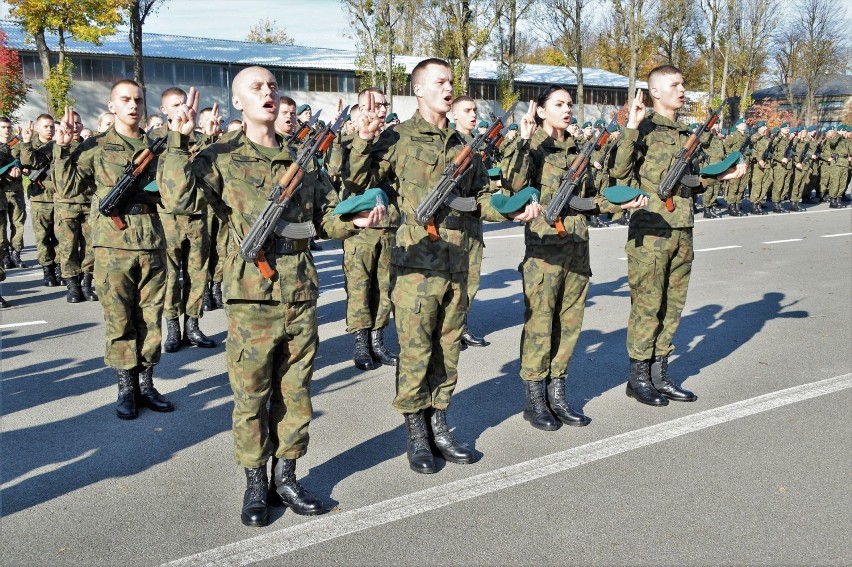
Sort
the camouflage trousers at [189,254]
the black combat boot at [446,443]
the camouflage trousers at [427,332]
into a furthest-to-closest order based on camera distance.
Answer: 1. the camouflage trousers at [189,254]
2. the black combat boot at [446,443]
3. the camouflage trousers at [427,332]

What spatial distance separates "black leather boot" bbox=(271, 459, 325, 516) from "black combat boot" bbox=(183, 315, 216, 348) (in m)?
3.43

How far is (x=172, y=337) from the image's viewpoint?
7332 mm

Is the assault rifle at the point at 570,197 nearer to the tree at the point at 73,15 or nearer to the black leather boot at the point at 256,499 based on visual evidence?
the black leather boot at the point at 256,499

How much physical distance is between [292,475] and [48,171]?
8015mm

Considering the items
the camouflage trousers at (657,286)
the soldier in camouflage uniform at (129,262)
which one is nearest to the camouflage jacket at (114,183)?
the soldier in camouflage uniform at (129,262)

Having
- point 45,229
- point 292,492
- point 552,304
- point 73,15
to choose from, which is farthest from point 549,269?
point 73,15

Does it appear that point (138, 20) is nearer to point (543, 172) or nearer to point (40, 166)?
point (40, 166)

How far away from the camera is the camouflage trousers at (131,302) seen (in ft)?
18.4

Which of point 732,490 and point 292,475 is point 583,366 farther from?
point 292,475

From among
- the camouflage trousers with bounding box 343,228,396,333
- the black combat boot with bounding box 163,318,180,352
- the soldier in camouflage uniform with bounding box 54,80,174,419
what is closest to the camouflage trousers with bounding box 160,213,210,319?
the black combat boot with bounding box 163,318,180,352

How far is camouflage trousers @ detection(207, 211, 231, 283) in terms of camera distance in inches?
324

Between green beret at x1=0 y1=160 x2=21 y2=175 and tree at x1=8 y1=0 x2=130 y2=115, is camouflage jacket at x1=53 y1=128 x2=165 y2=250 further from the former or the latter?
tree at x1=8 y1=0 x2=130 y2=115

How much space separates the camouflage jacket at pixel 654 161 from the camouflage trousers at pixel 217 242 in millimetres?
4113

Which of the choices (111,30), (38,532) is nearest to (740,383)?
(38,532)
